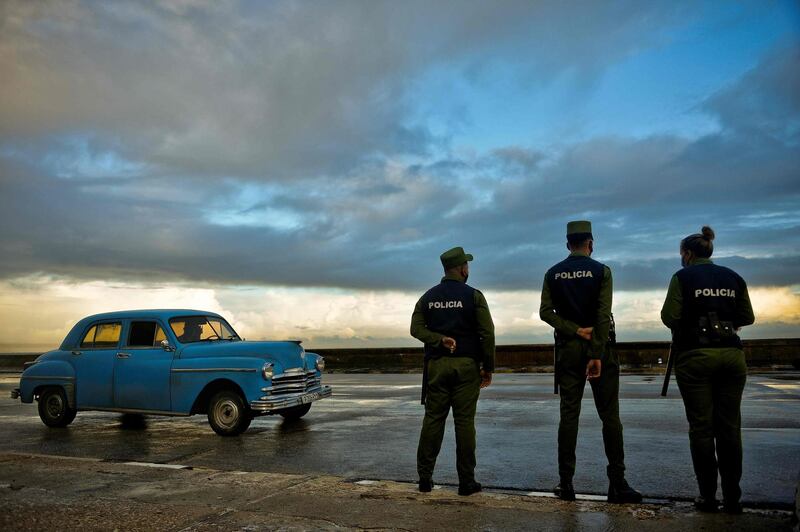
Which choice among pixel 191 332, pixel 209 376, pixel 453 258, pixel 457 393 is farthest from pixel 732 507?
pixel 191 332

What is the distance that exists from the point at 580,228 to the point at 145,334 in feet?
24.1

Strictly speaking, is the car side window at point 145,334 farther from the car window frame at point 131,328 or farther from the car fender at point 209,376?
the car fender at point 209,376

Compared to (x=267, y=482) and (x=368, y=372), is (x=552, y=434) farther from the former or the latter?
(x=368, y=372)

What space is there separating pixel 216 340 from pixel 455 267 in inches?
226

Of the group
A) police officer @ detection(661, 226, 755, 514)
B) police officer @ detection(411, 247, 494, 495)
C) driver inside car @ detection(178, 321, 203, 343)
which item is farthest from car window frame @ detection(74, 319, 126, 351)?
police officer @ detection(661, 226, 755, 514)

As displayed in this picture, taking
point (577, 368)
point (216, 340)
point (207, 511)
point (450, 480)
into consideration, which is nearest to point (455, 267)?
point (577, 368)

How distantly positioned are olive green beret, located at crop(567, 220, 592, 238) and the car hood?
17.7 feet

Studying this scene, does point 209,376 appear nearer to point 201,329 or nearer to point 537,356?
point 201,329

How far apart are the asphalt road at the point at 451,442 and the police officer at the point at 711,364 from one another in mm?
518

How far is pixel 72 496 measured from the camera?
19.6 ft

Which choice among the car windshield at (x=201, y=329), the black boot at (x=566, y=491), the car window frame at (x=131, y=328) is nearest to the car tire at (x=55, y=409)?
the car window frame at (x=131, y=328)

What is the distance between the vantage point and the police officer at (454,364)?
5.83 meters

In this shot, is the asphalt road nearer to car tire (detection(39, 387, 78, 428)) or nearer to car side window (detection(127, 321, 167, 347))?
car tire (detection(39, 387, 78, 428))

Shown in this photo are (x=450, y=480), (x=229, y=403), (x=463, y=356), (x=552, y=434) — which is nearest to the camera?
(x=463, y=356)
